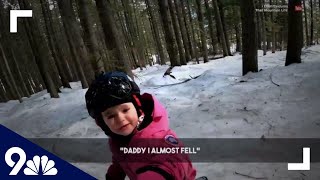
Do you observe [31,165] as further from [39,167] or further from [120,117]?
[120,117]

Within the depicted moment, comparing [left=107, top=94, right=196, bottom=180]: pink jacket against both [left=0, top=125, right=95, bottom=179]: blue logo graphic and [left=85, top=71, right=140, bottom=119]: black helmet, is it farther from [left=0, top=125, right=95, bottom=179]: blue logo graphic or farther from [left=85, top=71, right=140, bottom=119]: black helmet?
[left=0, top=125, right=95, bottom=179]: blue logo graphic

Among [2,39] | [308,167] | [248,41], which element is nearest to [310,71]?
[248,41]

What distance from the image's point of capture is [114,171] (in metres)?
2.37

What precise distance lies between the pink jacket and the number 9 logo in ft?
10.5

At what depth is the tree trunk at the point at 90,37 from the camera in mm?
8375

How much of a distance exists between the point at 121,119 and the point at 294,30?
9658mm

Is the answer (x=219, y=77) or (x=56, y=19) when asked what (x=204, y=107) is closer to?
(x=219, y=77)

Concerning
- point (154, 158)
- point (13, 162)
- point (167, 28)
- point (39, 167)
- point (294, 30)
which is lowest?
point (39, 167)

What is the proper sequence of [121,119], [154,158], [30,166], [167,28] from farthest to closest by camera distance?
[167,28] < [30,166] < [121,119] < [154,158]

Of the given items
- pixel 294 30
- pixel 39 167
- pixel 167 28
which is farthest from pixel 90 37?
pixel 167 28

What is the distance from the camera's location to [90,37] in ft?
28.2

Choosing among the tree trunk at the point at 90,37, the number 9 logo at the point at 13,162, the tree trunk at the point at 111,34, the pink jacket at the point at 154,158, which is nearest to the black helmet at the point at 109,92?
the pink jacket at the point at 154,158

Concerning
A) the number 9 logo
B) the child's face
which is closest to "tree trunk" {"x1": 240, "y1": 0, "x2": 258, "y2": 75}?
the number 9 logo

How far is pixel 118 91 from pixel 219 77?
29.9 feet
